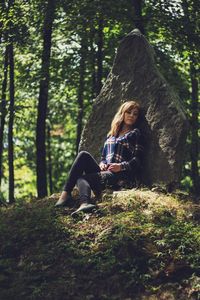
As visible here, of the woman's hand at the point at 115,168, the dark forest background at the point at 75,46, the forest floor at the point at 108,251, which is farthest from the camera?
the dark forest background at the point at 75,46

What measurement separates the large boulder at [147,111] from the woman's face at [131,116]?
213 mm

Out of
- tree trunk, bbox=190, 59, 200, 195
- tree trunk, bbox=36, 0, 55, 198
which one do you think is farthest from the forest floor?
tree trunk, bbox=190, 59, 200, 195

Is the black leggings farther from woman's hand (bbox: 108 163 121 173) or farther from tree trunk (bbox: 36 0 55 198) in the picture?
tree trunk (bbox: 36 0 55 198)

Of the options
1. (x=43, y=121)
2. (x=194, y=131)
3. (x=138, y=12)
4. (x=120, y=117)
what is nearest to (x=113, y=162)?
(x=120, y=117)

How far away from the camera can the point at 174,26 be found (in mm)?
13250

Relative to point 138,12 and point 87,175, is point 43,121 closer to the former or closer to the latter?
point 138,12

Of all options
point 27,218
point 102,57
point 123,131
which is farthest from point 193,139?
point 27,218

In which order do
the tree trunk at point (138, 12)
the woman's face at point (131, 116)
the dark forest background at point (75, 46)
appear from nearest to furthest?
the woman's face at point (131, 116) < the tree trunk at point (138, 12) < the dark forest background at point (75, 46)

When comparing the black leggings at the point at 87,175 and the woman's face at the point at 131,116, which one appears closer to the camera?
the black leggings at the point at 87,175

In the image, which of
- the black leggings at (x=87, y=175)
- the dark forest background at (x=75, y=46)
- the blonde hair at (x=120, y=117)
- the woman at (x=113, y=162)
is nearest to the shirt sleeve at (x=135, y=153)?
the woman at (x=113, y=162)

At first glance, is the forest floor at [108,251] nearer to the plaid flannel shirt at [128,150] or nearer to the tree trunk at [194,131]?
the plaid flannel shirt at [128,150]

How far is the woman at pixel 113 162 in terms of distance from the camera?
9.23 metres

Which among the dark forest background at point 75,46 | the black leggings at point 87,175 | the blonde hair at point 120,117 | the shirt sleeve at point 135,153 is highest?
the dark forest background at point 75,46

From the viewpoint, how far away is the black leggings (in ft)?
30.3
